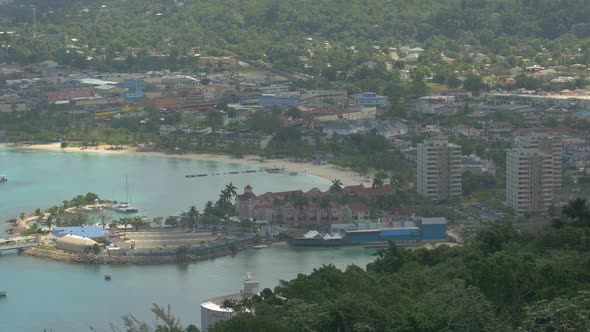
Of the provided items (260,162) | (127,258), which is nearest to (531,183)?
(127,258)

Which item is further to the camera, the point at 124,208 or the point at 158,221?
the point at 124,208

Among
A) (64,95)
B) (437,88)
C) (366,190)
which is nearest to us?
(366,190)

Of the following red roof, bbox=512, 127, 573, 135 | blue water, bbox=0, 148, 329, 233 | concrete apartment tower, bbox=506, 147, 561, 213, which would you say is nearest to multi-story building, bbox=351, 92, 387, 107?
red roof, bbox=512, 127, 573, 135

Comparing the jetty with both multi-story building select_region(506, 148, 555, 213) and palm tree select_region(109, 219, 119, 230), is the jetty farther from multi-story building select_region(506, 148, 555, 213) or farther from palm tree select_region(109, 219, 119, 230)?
multi-story building select_region(506, 148, 555, 213)

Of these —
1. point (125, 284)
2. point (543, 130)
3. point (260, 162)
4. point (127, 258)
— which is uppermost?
point (543, 130)

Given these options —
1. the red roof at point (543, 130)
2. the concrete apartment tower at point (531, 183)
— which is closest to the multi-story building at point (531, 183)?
the concrete apartment tower at point (531, 183)

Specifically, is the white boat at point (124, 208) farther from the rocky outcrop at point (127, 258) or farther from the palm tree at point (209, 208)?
the rocky outcrop at point (127, 258)

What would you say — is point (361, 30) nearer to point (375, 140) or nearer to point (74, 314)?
point (375, 140)

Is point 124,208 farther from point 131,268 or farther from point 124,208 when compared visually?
point 131,268
